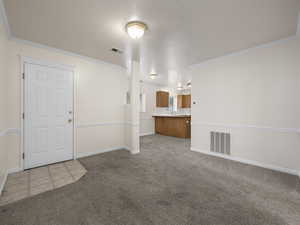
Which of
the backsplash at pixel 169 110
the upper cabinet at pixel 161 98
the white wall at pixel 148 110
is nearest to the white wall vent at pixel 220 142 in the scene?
the white wall at pixel 148 110

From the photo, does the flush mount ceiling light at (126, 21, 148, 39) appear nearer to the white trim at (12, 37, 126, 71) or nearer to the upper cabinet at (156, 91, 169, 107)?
the white trim at (12, 37, 126, 71)

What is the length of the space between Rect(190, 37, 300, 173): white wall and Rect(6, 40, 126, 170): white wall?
2.63m

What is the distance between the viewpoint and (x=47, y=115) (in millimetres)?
2930

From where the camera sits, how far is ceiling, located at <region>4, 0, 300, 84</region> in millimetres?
1766

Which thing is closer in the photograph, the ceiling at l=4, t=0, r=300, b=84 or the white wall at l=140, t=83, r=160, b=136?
the ceiling at l=4, t=0, r=300, b=84

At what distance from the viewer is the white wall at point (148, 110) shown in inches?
257

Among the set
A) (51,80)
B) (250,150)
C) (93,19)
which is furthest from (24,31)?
(250,150)

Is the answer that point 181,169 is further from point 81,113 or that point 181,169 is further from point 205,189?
point 81,113

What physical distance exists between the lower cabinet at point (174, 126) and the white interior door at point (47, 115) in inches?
165

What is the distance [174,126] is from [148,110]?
1578 mm

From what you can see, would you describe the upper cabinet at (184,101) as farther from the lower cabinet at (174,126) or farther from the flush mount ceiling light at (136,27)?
the flush mount ceiling light at (136,27)

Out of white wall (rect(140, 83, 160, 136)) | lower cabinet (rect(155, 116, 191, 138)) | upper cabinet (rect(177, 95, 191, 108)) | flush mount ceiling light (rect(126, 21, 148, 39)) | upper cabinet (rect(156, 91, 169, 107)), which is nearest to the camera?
flush mount ceiling light (rect(126, 21, 148, 39))

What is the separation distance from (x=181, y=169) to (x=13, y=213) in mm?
2559

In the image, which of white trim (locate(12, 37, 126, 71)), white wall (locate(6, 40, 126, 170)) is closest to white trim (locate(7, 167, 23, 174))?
white wall (locate(6, 40, 126, 170))
